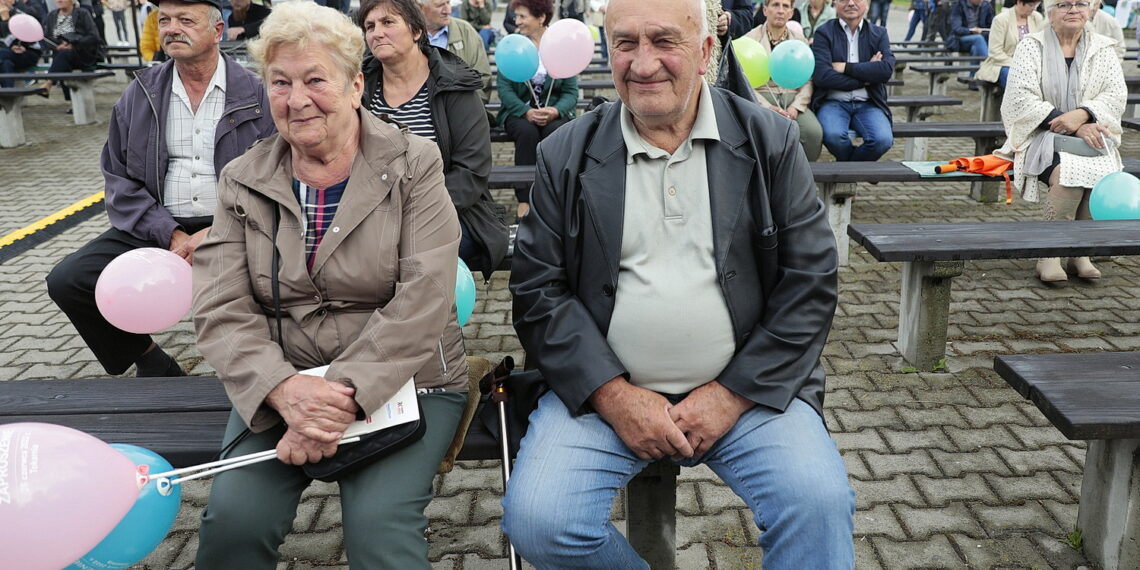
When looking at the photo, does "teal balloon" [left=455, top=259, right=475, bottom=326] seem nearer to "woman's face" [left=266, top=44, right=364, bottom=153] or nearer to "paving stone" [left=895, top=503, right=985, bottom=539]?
"woman's face" [left=266, top=44, right=364, bottom=153]

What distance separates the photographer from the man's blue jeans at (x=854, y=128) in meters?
6.24

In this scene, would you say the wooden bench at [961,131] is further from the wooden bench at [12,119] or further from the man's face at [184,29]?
the wooden bench at [12,119]

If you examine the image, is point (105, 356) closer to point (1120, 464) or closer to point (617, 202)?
point (617, 202)

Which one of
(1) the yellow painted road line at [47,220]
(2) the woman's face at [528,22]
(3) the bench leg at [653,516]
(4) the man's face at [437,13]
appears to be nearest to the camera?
(3) the bench leg at [653,516]

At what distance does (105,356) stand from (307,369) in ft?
6.09

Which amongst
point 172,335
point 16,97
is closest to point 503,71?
point 172,335

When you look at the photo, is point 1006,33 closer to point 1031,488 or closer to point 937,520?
point 1031,488

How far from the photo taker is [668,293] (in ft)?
7.36

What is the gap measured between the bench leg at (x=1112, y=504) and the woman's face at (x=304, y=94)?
7.97 ft

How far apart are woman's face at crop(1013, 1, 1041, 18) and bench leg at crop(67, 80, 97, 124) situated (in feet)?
36.7

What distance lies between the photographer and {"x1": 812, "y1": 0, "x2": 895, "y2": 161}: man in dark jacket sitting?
6.22 m

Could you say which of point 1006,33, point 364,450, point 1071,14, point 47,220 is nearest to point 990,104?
point 1006,33

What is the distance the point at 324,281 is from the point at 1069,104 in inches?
177

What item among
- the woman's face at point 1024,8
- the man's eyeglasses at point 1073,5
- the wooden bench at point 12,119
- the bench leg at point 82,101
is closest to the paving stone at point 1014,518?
the man's eyeglasses at point 1073,5
